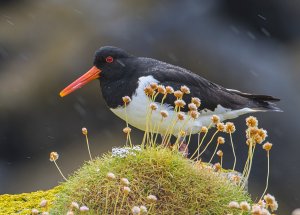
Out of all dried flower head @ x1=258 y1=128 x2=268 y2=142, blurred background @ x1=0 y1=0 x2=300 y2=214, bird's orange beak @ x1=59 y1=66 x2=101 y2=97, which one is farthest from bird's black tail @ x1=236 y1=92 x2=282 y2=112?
dried flower head @ x1=258 y1=128 x2=268 y2=142

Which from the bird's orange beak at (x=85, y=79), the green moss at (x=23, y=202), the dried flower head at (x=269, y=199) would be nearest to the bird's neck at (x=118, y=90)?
the bird's orange beak at (x=85, y=79)

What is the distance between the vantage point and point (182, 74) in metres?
6.11

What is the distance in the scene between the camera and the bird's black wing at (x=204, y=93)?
595 centimetres

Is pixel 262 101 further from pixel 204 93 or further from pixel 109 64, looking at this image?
pixel 109 64

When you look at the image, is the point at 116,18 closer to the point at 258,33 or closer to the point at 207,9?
the point at 207,9

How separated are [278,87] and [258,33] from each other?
0.99 m

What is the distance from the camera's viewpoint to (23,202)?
536 centimetres

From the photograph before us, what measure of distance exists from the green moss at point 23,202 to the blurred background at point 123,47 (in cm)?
335

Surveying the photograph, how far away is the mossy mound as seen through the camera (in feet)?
13.0

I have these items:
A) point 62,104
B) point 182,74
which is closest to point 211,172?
point 182,74

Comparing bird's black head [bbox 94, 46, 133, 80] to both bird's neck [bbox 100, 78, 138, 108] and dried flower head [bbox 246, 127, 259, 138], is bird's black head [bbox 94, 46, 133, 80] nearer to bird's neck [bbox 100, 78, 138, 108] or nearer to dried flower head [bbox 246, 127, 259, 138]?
bird's neck [bbox 100, 78, 138, 108]

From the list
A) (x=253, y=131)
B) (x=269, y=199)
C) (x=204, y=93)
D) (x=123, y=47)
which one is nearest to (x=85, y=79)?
(x=204, y=93)

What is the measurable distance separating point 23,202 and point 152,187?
1.80 m

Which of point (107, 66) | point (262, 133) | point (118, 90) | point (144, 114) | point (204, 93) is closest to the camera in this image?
point (262, 133)
